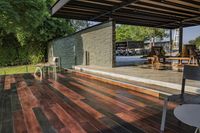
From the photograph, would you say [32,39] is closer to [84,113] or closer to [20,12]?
[20,12]

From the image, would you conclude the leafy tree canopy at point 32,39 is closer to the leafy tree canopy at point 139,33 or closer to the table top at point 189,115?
the leafy tree canopy at point 139,33

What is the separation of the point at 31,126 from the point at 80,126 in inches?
25.0

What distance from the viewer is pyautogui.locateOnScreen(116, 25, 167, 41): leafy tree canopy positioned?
17.3 meters

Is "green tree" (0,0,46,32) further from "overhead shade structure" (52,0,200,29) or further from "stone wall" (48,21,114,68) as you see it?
"stone wall" (48,21,114,68)

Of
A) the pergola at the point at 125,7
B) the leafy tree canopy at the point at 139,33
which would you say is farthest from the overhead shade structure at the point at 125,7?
the leafy tree canopy at the point at 139,33

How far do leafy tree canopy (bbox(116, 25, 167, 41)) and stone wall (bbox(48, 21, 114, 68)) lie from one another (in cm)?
979

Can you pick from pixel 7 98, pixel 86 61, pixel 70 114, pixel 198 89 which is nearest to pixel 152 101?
pixel 198 89

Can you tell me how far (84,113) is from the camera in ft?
9.55

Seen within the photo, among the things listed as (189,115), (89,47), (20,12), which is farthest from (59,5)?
(189,115)

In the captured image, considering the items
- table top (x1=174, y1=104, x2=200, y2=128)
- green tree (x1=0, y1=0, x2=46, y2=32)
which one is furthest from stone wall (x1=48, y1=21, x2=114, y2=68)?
table top (x1=174, y1=104, x2=200, y2=128)

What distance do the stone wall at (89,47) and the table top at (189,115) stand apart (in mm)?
5200

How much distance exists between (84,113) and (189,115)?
1714 mm

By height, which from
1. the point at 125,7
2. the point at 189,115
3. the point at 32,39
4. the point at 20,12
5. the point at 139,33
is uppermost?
the point at 139,33

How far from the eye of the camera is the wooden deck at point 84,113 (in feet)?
7.74
